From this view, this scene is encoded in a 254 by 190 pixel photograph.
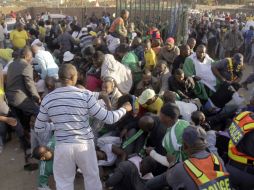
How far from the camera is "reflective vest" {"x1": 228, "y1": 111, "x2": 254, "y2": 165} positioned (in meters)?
3.40

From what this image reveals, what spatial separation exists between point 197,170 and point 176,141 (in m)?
0.96

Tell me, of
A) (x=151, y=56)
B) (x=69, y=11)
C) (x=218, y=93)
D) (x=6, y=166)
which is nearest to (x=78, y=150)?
(x=6, y=166)

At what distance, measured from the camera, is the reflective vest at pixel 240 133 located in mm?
3398

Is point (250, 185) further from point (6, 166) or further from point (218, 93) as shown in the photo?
point (6, 166)

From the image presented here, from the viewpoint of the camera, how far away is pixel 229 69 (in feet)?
20.0

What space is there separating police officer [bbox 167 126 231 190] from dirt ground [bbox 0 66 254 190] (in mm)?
2333

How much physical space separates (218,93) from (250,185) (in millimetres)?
2639

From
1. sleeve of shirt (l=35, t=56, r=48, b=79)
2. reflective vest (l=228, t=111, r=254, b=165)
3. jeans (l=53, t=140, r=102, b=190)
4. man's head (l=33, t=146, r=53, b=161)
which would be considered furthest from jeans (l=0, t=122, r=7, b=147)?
reflective vest (l=228, t=111, r=254, b=165)

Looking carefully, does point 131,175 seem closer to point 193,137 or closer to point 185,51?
point 193,137

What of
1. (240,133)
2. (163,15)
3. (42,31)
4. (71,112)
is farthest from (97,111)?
(42,31)

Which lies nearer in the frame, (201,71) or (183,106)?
(183,106)

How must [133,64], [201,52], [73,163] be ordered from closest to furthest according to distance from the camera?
1. [73,163]
2. [201,52]
3. [133,64]

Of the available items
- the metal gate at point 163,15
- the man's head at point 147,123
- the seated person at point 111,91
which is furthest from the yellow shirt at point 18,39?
the man's head at point 147,123

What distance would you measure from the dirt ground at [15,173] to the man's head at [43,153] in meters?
0.59
